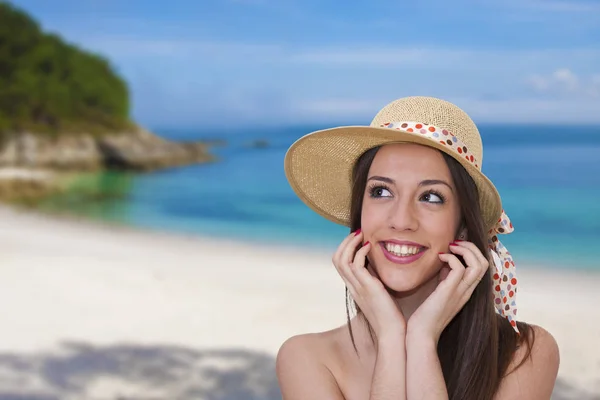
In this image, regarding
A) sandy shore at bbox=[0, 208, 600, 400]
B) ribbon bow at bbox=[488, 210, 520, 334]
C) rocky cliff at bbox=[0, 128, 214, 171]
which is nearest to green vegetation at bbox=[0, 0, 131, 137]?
rocky cliff at bbox=[0, 128, 214, 171]

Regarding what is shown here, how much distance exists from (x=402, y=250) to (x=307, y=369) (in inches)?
13.9

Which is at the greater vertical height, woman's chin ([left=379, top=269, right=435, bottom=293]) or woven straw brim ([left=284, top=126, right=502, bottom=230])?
woven straw brim ([left=284, top=126, right=502, bottom=230])

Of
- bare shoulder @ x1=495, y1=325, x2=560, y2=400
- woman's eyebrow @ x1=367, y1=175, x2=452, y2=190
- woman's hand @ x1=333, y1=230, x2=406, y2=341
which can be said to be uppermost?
woman's eyebrow @ x1=367, y1=175, x2=452, y2=190

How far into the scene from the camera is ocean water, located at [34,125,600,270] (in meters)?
10.7

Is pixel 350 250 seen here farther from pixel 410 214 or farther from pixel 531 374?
pixel 531 374

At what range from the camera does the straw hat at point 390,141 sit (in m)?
1.79

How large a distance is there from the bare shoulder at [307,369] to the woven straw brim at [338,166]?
0.40 m

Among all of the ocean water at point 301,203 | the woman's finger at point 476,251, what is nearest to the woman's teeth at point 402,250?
the woman's finger at point 476,251

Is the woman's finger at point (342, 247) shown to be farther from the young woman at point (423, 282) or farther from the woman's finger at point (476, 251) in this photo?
the woman's finger at point (476, 251)

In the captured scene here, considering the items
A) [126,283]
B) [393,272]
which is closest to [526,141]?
[126,283]

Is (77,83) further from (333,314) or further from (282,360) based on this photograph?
(282,360)

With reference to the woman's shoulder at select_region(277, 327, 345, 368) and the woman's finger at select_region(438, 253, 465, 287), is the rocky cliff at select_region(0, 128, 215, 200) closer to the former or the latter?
the woman's shoulder at select_region(277, 327, 345, 368)

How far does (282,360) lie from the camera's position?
1.90 metres

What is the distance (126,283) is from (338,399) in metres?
4.97
